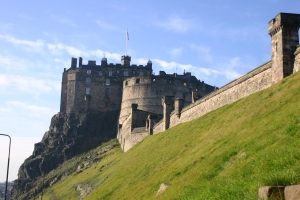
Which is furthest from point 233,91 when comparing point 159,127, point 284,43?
point 159,127

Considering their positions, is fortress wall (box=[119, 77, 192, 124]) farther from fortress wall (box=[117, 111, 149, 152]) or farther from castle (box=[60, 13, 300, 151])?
fortress wall (box=[117, 111, 149, 152])

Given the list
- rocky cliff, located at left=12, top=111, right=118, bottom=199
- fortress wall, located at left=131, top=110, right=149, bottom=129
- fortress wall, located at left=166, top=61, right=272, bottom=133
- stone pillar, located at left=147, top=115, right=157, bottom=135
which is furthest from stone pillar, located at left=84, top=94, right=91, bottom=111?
fortress wall, located at left=166, top=61, right=272, bottom=133

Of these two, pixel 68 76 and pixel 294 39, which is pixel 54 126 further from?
pixel 294 39

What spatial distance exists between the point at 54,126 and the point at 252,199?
270ft

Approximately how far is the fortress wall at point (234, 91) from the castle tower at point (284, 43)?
1181 millimetres

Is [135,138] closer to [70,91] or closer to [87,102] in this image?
[87,102]

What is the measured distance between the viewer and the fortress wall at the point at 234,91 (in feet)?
84.0

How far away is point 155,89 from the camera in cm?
7388

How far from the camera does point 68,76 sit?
89750mm

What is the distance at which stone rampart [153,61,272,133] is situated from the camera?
25.6 m

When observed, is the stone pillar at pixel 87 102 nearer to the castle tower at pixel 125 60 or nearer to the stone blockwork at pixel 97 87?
the stone blockwork at pixel 97 87

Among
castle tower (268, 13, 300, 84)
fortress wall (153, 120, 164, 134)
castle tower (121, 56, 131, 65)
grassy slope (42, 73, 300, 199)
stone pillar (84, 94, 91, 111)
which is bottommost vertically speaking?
grassy slope (42, 73, 300, 199)

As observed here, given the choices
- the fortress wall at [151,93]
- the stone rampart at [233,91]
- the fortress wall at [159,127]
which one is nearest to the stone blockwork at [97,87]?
the fortress wall at [151,93]

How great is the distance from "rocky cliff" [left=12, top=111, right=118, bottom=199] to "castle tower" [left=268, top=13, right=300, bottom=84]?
189 feet
